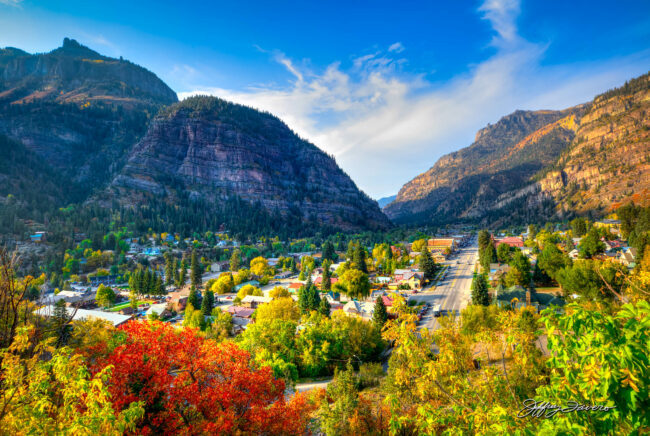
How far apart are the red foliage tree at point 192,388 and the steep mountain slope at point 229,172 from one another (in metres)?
127

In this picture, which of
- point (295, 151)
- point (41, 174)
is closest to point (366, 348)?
point (41, 174)

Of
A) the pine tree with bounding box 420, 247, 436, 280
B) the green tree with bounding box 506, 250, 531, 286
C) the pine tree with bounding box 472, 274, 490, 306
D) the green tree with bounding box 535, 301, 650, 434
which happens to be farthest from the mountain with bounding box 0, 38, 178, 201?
the green tree with bounding box 535, 301, 650, 434

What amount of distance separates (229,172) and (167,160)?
3067cm

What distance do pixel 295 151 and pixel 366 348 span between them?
183 metres

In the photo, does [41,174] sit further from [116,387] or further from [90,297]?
[116,387]

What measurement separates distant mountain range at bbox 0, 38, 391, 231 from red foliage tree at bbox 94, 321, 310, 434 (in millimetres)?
126301

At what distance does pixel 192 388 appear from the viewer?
813cm

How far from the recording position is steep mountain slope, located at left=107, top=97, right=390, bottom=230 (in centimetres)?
13000

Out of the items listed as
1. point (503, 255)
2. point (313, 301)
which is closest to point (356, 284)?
point (313, 301)

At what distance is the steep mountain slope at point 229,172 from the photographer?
427 feet

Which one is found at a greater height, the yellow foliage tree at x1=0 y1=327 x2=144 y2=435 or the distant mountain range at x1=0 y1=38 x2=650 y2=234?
the distant mountain range at x1=0 y1=38 x2=650 y2=234

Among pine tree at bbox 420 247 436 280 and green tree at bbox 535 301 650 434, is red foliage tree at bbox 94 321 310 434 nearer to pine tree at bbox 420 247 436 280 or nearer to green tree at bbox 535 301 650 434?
green tree at bbox 535 301 650 434

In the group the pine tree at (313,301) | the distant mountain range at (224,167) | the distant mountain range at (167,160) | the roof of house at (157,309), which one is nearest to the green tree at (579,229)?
the distant mountain range at (224,167)

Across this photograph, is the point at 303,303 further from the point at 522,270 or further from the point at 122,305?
the point at 122,305
